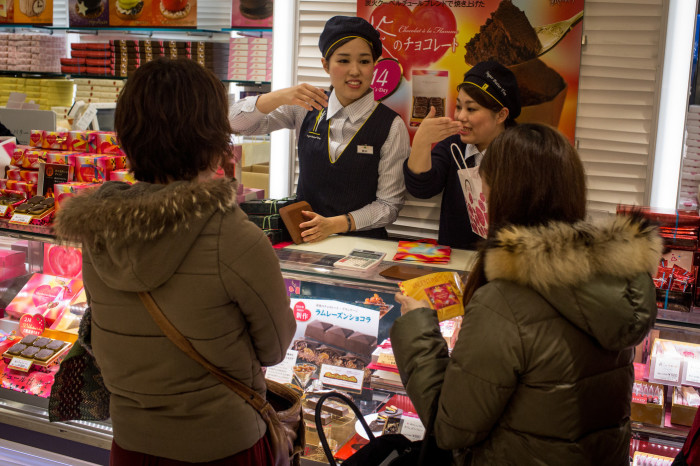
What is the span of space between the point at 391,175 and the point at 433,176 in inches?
9.1

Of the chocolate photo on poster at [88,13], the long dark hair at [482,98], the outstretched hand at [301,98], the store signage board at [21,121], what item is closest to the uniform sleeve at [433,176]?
the long dark hair at [482,98]

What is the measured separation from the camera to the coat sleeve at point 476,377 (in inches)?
57.8

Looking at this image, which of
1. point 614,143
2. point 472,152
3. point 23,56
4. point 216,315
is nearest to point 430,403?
point 216,315

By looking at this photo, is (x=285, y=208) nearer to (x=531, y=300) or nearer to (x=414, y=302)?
(x=414, y=302)

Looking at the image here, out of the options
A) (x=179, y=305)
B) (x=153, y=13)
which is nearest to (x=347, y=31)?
(x=179, y=305)

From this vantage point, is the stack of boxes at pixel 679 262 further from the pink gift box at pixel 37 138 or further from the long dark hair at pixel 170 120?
the pink gift box at pixel 37 138

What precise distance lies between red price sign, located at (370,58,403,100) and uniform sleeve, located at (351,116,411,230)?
1.42 feet

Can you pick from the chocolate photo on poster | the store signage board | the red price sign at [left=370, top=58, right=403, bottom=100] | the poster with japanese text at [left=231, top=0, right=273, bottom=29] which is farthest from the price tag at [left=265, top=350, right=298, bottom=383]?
the chocolate photo on poster

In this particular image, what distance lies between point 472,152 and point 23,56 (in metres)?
6.27

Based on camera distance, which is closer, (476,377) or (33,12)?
(476,377)

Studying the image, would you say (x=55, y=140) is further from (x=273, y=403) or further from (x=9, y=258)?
(x=273, y=403)

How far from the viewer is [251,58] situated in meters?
6.11

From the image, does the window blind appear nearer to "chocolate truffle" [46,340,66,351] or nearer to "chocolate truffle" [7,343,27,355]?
"chocolate truffle" [46,340,66,351]

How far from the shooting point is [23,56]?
7363 mm
